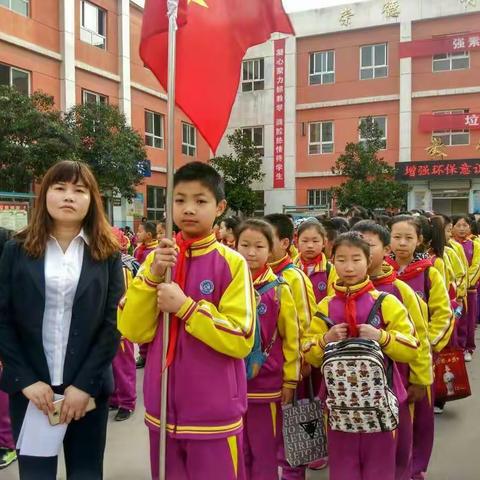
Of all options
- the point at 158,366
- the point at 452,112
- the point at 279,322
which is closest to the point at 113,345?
the point at 158,366

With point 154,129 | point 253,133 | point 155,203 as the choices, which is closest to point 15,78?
point 154,129

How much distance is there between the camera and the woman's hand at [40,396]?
1.96m

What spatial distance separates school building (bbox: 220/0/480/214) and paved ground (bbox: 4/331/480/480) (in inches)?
546

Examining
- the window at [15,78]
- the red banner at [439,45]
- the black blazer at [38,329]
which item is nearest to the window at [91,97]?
the window at [15,78]

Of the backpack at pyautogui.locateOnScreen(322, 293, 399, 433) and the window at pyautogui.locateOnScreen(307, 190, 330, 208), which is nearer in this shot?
the backpack at pyautogui.locateOnScreen(322, 293, 399, 433)

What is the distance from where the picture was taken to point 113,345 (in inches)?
83.3

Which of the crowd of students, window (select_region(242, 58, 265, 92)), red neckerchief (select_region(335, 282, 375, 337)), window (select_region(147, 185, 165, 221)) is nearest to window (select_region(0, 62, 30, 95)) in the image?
window (select_region(147, 185, 165, 221))

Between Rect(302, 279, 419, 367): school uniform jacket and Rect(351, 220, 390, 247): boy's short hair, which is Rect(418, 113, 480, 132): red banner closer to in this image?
Rect(351, 220, 390, 247): boy's short hair

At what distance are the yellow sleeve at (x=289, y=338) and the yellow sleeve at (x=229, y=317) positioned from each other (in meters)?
0.82

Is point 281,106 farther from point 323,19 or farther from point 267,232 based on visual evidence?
point 267,232

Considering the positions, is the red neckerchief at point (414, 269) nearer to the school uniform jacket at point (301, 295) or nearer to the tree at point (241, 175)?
the school uniform jacket at point (301, 295)

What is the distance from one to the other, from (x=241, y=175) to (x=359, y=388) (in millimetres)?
17361

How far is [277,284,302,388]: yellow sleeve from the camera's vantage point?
273 centimetres

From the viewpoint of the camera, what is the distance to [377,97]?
20562 millimetres
